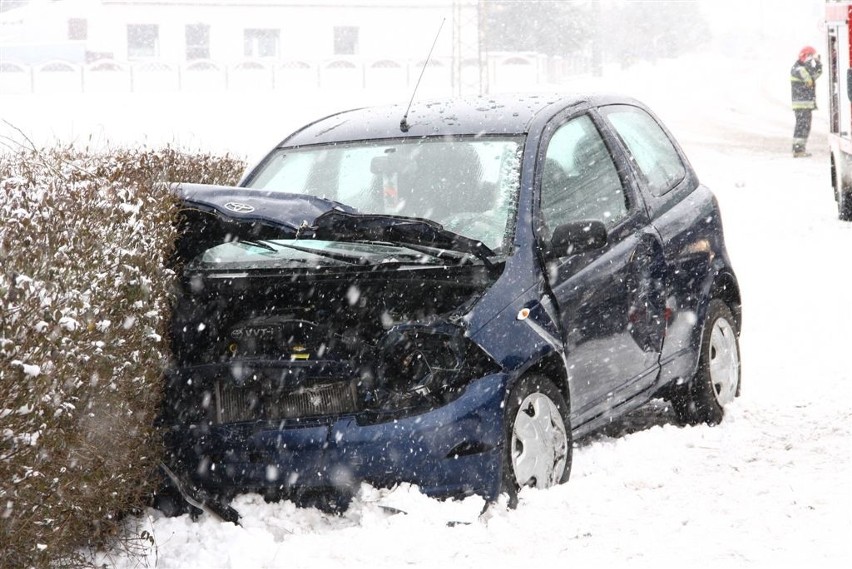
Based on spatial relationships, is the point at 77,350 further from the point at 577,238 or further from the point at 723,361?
the point at 723,361

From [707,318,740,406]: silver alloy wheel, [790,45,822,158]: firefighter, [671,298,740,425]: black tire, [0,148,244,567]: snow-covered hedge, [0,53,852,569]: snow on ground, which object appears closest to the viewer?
[0,148,244,567]: snow-covered hedge

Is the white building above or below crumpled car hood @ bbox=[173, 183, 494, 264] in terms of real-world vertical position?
above

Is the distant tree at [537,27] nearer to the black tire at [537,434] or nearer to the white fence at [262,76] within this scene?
the white fence at [262,76]

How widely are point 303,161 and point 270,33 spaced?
195ft

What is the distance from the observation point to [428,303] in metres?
5.12

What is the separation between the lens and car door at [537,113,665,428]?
18.3 ft

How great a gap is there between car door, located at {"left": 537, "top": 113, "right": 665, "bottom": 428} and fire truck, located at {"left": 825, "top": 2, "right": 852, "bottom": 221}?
9080mm

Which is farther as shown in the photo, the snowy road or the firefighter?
the firefighter

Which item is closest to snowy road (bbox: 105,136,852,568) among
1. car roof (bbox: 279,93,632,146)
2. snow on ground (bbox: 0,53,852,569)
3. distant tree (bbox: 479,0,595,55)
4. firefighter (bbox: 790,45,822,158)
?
snow on ground (bbox: 0,53,852,569)

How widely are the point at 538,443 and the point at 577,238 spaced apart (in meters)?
0.87

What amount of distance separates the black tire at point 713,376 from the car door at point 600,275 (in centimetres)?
58

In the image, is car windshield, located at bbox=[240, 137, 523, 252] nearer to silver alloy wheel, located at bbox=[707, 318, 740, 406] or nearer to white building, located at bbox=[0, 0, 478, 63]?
silver alloy wheel, located at bbox=[707, 318, 740, 406]

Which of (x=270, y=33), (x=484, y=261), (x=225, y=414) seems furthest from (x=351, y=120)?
(x=270, y=33)

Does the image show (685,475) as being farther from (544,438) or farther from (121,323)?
(121,323)
